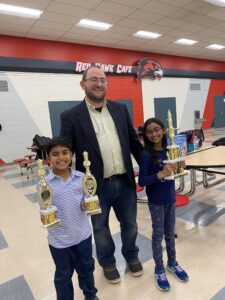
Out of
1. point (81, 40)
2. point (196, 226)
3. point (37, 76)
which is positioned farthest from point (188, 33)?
point (196, 226)

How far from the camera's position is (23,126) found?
23.6 feet

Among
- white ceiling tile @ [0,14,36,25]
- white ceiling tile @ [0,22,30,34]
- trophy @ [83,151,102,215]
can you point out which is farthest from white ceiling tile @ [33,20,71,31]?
trophy @ [83,151,102,215]

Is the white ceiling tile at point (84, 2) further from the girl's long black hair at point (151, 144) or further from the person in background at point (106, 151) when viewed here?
the girl's long black hair at point (151, 144)

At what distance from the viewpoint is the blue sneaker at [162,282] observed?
1.59m

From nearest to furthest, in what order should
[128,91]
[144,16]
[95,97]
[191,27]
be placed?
1. [95,97]
2. [144,16]
3. [191,27]
4. [128,91]

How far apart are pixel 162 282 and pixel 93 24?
20.9 feet

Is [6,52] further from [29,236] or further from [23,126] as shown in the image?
[29,236]

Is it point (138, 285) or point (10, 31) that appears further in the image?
point (10, 31)

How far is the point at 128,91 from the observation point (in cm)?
912

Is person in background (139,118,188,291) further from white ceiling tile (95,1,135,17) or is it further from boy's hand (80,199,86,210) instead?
white ceiling tile (95,1,135,17)

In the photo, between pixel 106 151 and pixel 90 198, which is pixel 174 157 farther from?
pixel 90 198

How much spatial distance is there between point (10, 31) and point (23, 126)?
2.57 meters

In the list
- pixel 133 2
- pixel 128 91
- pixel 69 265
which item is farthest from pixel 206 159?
pixel 128 91

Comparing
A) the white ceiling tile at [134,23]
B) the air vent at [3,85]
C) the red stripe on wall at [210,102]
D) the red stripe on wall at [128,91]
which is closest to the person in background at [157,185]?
the white ceiling tile at [134,23]
